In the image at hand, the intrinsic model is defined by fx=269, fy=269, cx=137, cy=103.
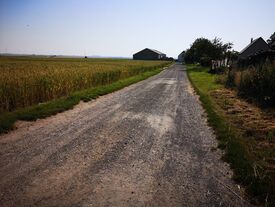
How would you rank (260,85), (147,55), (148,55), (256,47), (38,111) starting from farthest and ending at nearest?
(147,55) < (148,55) < (256,47) < (260,85) < (38,111)

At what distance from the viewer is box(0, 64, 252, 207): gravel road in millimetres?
4496

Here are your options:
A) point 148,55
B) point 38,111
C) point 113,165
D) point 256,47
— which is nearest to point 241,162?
point 113,165

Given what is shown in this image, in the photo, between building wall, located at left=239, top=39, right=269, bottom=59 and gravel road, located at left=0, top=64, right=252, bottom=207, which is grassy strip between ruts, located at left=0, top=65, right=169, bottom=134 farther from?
building wall, located at left=239, top=39, right=269, bottom=59

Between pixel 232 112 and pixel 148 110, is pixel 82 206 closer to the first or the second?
pixel 148 110

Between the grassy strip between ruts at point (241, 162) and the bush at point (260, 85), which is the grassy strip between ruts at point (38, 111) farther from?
the bush at point (260, 85)

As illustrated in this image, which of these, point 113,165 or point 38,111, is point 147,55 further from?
point 113,165

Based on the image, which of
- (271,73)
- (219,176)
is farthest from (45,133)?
(271,73)

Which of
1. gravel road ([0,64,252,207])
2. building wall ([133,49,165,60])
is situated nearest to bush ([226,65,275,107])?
gravel road ([0,64,252,207])

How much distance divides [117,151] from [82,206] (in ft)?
8.54

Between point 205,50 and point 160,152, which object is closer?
point 160,152

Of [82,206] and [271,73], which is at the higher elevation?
[271,73]

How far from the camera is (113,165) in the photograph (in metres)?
5.82

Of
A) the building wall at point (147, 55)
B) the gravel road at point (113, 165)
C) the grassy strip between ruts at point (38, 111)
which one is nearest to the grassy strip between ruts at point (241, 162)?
the gravel road at point (113, 165)

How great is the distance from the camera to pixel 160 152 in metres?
6.79
